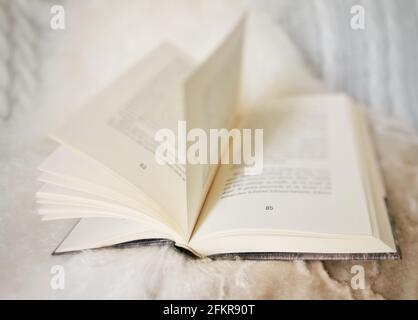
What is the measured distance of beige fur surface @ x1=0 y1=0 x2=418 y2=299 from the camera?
0.48 metres

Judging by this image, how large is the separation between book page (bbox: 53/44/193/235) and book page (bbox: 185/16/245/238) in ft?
0.05

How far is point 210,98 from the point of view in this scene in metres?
0.56

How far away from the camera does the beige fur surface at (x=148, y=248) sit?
0.48 meters

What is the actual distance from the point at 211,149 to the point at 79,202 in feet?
0.57

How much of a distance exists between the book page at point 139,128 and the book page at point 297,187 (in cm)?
5

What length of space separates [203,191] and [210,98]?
0.12m

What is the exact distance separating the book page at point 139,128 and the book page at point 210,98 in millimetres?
16

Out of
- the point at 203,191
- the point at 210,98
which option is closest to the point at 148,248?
the point at 203,191

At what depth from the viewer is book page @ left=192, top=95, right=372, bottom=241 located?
0.51m

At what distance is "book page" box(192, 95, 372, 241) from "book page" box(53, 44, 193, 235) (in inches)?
2.1

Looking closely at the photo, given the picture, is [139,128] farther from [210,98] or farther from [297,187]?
[297,187]

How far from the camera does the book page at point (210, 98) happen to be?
482 mm

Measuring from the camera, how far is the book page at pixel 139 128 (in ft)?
1.68
